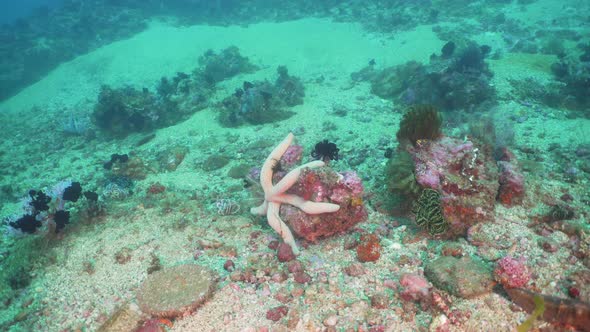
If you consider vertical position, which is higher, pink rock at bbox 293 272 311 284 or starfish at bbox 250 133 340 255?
starfish at bbox 250 133 340 255

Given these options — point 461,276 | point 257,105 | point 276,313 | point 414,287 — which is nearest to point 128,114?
point 257,105

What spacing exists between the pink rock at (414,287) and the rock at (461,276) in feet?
0.51

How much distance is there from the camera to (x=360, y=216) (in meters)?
5.42

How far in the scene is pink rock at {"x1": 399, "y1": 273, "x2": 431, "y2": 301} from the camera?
161 inches

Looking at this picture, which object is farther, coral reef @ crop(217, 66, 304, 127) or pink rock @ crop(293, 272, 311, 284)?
coral reef @ crop(217, 66, 304, 127)

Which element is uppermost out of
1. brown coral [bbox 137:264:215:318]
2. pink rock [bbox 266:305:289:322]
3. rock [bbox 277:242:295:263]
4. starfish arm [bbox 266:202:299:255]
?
starfish arm [bbox 266:202:299:255]

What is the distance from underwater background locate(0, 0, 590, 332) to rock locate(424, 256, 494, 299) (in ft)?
0.08

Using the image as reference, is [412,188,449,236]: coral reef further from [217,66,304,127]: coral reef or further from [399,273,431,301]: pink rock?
[217,66,304,127]: coral reef

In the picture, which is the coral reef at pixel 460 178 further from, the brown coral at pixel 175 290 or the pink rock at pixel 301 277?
the brown coral at pixel 175 290

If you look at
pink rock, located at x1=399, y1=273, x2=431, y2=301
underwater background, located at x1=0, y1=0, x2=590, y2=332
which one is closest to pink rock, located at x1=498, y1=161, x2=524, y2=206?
underwater background, located at x1=0, y1=0, x2=590, y2=332

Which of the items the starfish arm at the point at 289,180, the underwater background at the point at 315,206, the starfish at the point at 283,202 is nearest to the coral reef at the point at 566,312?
the underwater background at the point at 315,206

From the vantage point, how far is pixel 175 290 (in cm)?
461

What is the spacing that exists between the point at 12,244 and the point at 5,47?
90.4 ft

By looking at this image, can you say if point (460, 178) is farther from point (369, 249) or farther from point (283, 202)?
point (283, 202)
